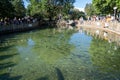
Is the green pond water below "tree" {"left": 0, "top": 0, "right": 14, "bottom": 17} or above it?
below

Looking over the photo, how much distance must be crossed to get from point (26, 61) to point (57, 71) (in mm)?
3717

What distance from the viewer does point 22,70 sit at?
15.3 m

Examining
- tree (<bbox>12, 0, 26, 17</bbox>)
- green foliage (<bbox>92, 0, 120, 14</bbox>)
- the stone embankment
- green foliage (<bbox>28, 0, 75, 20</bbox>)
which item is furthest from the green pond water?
green foliage (<bbox>28, 0, 75, 20</bbox>)

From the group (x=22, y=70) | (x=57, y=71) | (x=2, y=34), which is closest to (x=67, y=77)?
(x=57, y=71)

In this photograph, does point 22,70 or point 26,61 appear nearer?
point 22,70

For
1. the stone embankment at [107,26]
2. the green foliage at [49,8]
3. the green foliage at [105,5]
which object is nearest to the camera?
the stone embankment at [107,26]

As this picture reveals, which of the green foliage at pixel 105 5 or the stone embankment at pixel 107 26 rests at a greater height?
the green foliage at pixel 105 5

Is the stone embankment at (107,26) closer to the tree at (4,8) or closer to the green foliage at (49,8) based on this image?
the tree at (4,8)

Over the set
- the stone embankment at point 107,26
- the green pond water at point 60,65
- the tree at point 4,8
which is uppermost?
the tree at point 4,8

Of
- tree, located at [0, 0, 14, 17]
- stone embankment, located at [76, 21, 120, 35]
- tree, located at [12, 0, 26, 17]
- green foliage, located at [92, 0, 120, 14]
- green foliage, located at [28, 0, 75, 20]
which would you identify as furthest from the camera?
green foliage, located at [28, 0, 75, 20]

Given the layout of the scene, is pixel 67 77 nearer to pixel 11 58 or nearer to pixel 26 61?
pixel 26 61

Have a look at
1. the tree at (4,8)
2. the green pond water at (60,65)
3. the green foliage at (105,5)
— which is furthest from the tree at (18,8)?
the green pond water at (60,65)

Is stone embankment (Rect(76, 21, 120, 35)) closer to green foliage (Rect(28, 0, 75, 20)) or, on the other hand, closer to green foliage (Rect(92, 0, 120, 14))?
green foliage (Rect(92, 0, 120, 14))

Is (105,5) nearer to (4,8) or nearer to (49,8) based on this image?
(4,8)
